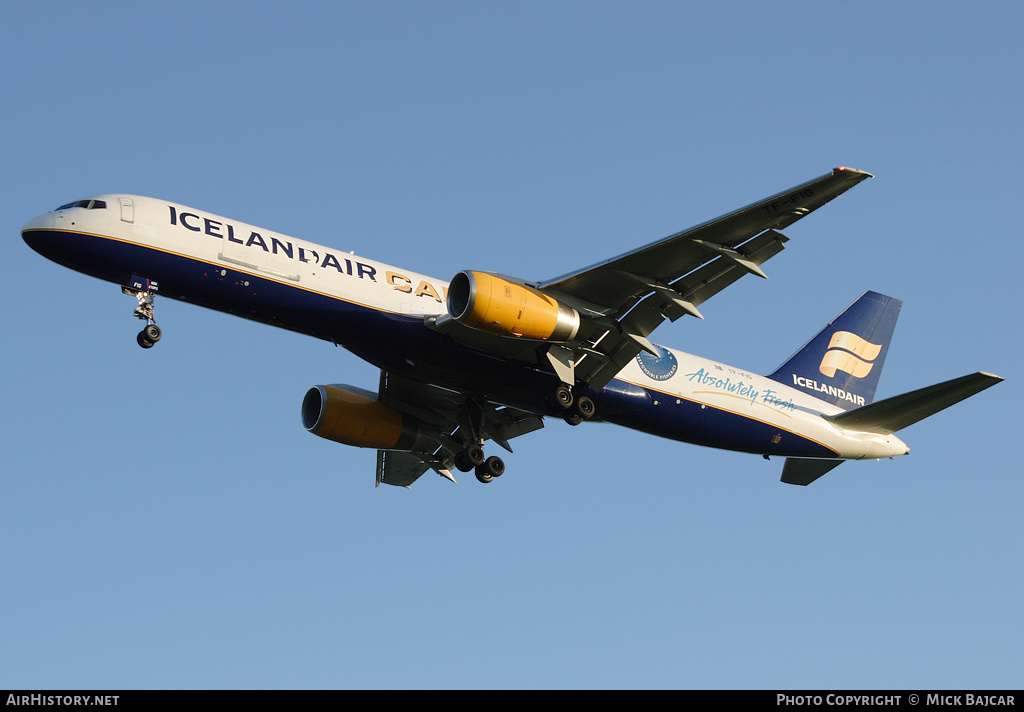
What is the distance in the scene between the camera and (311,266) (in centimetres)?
2739

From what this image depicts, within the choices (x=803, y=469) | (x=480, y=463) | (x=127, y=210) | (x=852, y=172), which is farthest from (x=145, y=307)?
(x=803, y=469)

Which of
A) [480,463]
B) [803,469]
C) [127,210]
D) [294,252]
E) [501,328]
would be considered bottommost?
[803,469]

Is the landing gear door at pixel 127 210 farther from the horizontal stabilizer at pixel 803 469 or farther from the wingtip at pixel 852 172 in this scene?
the horizontal stabilizer at pixel 803 469

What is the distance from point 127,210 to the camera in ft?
86.7

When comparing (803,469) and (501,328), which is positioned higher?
(501,328)

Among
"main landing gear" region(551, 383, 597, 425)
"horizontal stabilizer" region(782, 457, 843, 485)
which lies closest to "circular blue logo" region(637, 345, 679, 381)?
"main landing gear" region(551, 383, 597, 425)

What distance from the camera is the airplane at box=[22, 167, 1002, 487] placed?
85.6 feet

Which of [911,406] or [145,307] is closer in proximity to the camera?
[145,307]

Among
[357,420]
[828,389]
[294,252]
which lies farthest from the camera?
[828,389]

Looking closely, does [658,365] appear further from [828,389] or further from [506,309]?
[828,389]

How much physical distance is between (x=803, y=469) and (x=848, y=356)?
4425 mm

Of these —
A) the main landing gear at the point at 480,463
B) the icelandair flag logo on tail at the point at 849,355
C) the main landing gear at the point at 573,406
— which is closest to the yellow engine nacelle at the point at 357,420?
the main landing gear at the point at 480,463

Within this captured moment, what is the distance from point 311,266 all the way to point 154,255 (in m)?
3.84
